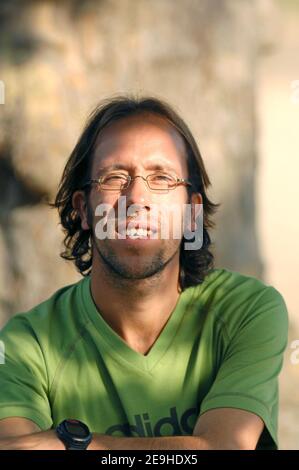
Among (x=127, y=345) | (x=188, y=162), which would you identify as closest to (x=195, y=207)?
(x=188, y=162)

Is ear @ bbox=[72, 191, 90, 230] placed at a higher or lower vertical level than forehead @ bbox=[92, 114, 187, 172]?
lower

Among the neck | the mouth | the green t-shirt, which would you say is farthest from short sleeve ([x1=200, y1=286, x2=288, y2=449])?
the mouth

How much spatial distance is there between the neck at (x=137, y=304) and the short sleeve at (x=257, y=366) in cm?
22

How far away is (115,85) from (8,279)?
0.96 meters

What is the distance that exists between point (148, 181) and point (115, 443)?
73 centimetres

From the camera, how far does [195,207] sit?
3346mm

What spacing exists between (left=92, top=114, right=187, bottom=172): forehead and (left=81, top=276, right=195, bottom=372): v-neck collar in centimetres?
38

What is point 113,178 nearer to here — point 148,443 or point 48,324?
point 48,324

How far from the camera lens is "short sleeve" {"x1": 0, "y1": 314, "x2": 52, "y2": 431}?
2914 mm

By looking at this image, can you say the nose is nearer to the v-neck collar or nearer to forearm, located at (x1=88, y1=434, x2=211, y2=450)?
the v-neck collar

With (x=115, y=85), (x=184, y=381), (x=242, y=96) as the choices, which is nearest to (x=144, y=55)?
(x=115, y=85)

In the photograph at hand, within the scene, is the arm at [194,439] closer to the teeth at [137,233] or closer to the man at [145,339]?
the man at [145,339]

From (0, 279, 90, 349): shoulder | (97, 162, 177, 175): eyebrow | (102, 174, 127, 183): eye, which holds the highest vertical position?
(97, 162, 177, 175): eyebrow

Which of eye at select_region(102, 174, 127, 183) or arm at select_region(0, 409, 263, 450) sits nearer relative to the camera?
arm at select_region(0, 409, 263, 450)
